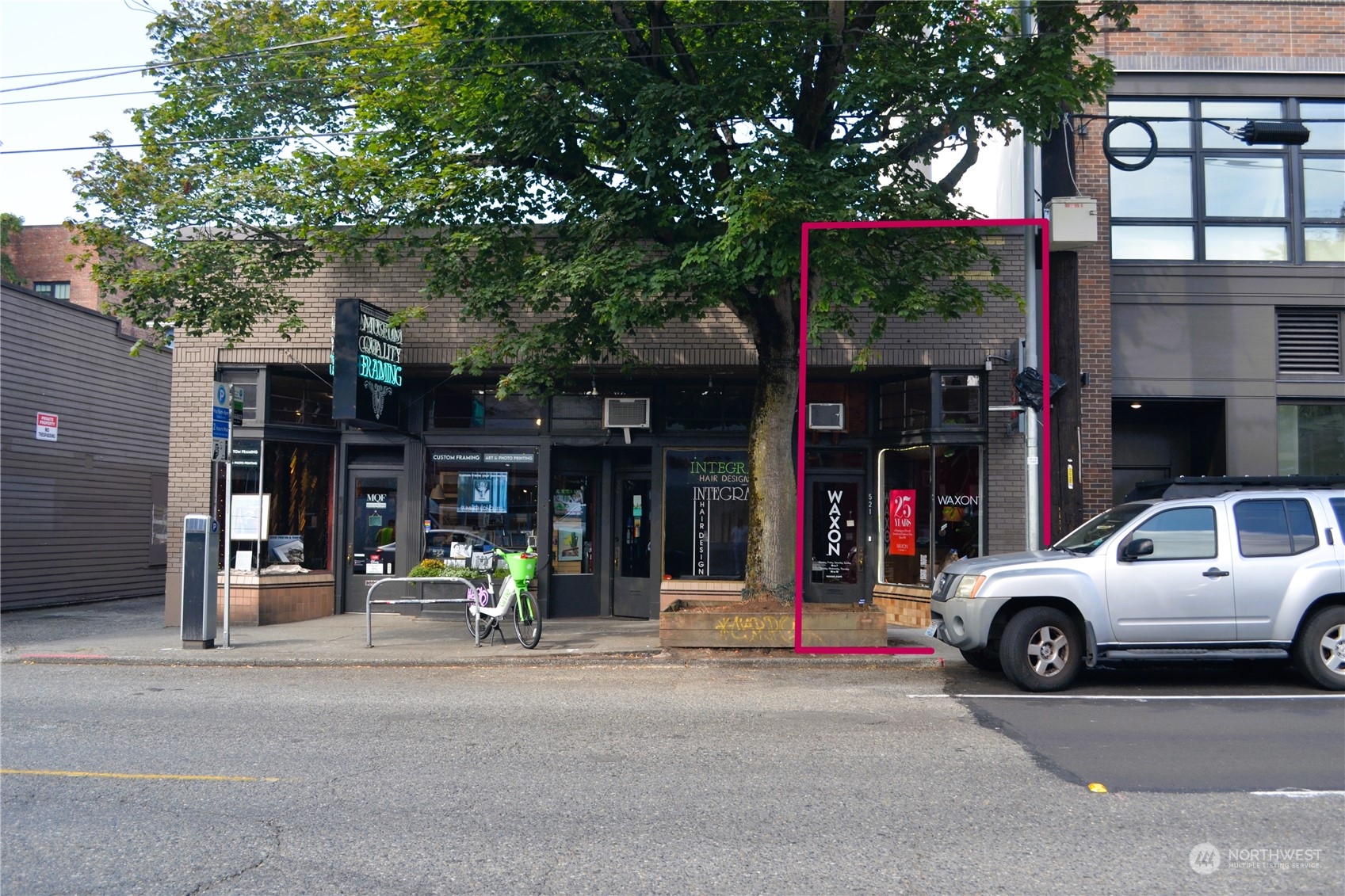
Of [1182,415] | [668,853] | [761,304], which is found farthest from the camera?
[1182,415]

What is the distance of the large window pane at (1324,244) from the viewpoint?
14836 millimetres

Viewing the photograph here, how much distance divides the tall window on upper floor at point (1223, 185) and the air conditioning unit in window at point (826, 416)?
4.69 m

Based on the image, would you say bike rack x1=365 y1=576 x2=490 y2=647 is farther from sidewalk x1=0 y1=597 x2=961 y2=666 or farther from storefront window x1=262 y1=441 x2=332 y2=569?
storefront window x1=262 y1=441 x2=332 y2=569

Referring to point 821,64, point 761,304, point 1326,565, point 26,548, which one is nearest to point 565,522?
point 761,304

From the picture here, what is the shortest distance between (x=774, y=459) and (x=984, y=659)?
129 inches

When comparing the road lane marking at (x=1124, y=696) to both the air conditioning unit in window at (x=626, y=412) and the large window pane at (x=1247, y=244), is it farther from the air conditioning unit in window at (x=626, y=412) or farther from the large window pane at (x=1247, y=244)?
the large window pane at (x=1247, y=244)

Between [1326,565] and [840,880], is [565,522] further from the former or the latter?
[840,880]

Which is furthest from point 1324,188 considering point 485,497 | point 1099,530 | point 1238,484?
point 485,497

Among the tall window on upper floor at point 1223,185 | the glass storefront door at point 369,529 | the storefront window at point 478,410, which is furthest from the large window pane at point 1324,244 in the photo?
the glass storefront door at point 369,529

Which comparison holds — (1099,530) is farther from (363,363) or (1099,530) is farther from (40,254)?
(40,254)

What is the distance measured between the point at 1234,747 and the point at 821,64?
26.0ft

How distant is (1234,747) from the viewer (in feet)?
23.5

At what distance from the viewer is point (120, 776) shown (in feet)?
22.0

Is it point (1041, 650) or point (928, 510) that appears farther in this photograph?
point (928, 510)
